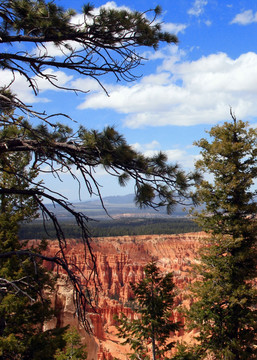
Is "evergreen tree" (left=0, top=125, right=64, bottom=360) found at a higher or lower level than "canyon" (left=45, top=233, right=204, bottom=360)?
higher

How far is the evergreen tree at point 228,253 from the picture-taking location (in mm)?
10188

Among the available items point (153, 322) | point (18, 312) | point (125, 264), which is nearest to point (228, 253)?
point (153, 322)

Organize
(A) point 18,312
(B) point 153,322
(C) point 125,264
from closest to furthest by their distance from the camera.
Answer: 1. (A) point 18,312
2. (B) point 153,322
3. (C) point 125,264

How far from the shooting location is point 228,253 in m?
11.0

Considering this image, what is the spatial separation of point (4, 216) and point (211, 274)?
23.8 feet

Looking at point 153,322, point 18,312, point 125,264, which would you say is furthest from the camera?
point 125,264

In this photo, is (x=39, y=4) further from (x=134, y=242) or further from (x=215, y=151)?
(x=134, y=242)

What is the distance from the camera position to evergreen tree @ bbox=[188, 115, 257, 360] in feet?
33.4

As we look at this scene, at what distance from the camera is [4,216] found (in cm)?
1052

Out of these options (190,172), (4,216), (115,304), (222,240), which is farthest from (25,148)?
(115,304)

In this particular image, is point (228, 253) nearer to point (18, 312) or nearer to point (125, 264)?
point (18, 312)

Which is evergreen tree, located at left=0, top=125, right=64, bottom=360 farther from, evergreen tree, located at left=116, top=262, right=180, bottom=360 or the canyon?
the canyon

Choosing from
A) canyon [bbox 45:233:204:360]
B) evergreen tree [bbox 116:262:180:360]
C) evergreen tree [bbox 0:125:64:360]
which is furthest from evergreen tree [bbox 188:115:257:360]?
canyon [bbox 45:233:204:360]

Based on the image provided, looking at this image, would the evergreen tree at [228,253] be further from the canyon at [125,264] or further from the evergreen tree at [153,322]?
the canyon at [125,264]
